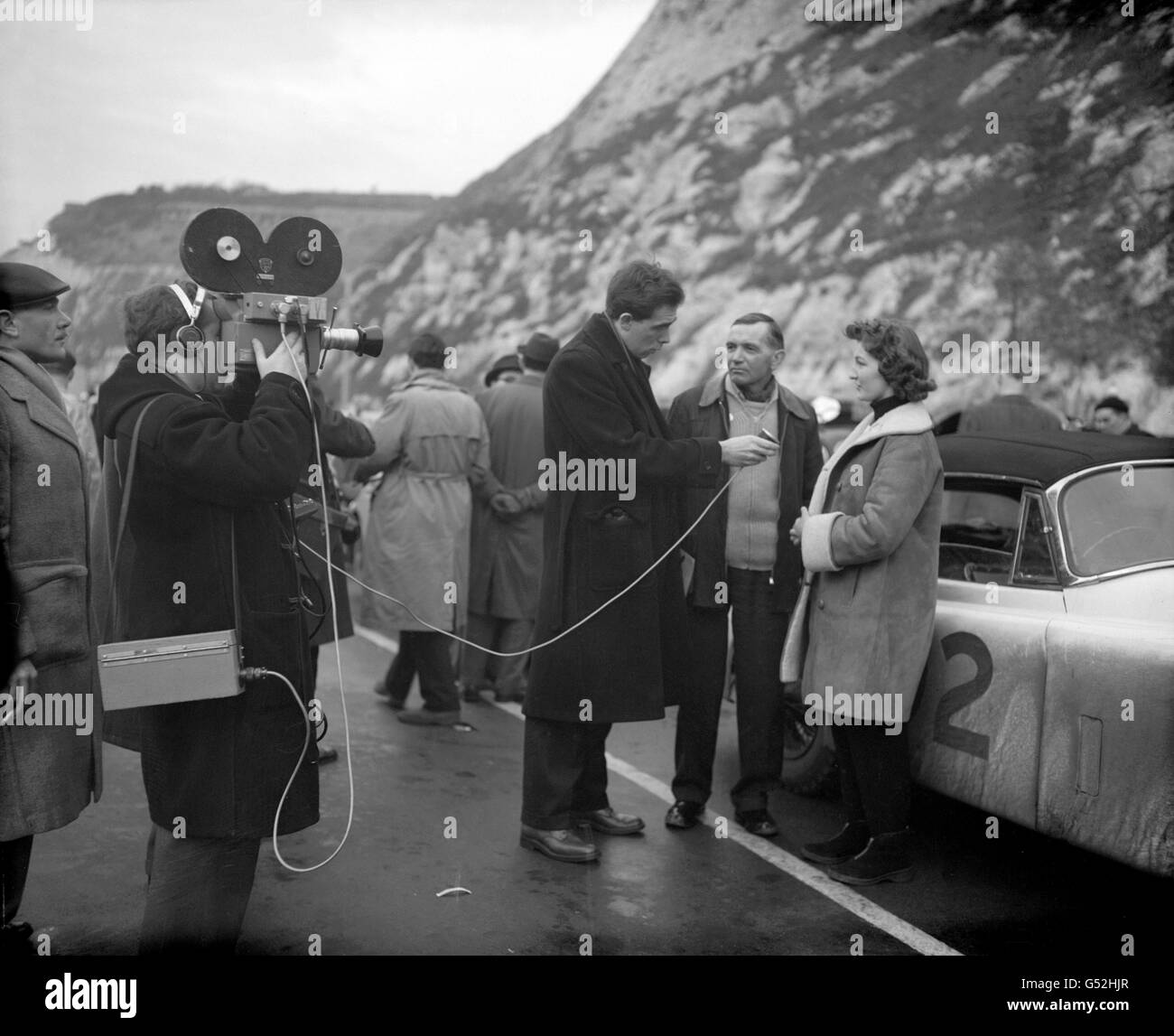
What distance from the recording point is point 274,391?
3.08 meters

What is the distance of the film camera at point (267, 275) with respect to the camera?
125 inches

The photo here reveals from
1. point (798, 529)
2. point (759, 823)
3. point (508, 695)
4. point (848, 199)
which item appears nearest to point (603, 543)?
point (798, 529)

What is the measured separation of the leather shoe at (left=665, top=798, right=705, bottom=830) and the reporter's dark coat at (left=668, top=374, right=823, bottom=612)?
835 millimetres

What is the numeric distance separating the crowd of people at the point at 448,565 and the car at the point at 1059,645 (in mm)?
238

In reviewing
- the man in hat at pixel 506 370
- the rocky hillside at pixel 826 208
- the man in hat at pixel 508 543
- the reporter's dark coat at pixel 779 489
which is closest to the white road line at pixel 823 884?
the reporter's dark coat at pixel 779 489

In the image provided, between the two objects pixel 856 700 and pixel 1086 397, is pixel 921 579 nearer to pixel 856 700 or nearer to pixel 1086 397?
pixel 856 700

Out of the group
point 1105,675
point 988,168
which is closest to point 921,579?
point 1105,675

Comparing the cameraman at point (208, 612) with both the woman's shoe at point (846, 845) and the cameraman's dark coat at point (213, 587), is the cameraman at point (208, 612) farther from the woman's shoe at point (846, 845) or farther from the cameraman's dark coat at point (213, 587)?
the woman's shoe at point (846, 845)

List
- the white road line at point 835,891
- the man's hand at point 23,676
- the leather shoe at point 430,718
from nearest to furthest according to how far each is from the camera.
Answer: the man's hand at point 23,676, the white road line at point 835,891, the leather shoe at point 430,718

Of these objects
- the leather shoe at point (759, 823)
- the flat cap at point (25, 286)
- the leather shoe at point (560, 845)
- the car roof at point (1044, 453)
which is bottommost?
the leather shoe at point (759, 823)

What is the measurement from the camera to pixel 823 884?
462 cm

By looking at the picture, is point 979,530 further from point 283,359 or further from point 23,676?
point 23,676

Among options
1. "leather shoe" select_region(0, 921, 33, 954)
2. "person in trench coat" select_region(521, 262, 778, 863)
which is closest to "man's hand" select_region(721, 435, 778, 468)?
"person in trench coat" select_region(521, 262, 778, 863)
